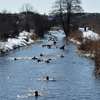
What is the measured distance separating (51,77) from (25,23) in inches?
3199

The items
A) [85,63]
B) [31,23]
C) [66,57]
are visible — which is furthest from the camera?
[31,23]

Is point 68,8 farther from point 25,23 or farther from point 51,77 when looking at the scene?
point 51,77

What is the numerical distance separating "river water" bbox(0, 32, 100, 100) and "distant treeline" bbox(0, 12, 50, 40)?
47346mm

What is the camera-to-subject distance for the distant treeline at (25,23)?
104 m

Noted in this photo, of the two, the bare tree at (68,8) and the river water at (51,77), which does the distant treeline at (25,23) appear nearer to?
the bare tree at (68,8)

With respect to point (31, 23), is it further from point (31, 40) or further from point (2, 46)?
point (2, 46)

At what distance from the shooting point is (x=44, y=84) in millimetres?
38125

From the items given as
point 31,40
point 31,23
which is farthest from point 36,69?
point 31,23

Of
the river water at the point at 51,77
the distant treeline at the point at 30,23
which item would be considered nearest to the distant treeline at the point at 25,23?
the distant treeline at the point at 30,23

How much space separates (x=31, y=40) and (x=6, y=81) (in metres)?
48.6

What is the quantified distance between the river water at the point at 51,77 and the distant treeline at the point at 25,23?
47.3 m

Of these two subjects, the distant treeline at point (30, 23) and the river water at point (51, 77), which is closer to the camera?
the river water at point (51, 77)

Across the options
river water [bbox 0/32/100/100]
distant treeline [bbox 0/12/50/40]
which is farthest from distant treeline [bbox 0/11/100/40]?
river water [bbox 0/32/100/100]

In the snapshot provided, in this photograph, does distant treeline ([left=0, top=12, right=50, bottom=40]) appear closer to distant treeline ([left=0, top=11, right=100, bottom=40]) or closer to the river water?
distant treeline ([left=0, top=11, right=100, bottom=40])
